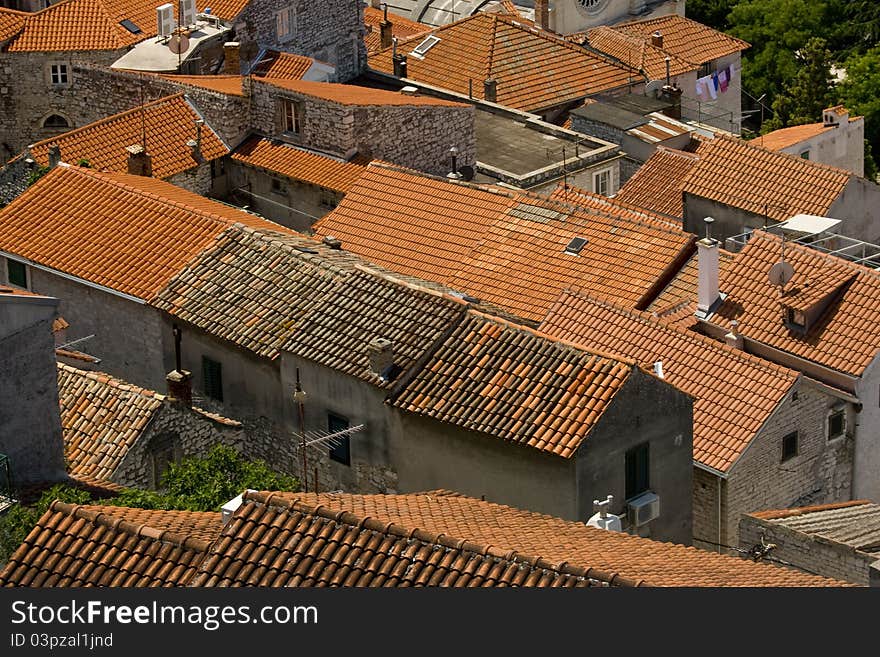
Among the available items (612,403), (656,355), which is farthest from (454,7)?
(612,403)

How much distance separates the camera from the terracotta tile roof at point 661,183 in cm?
5981

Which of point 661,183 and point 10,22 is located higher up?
point 10,22

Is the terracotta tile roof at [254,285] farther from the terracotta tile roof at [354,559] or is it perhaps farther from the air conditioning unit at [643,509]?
the terracotta tile roof at [354,559]

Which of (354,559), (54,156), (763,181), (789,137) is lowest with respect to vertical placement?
(789,137)

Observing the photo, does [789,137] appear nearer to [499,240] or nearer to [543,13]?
[499,240]

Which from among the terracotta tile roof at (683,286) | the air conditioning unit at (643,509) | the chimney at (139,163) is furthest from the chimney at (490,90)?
the air conditioning unit at (643,509)

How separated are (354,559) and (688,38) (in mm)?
56411

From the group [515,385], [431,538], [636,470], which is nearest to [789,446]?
[636,470]

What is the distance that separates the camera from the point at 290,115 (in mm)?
56969

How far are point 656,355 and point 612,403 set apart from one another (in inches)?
301

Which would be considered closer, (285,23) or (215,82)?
(215,82)

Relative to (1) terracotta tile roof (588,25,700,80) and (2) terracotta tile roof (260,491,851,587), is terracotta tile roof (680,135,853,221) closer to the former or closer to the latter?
(1) terracotta tile roof (588,25,700,80)

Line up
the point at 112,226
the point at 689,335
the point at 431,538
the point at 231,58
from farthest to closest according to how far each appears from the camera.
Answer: the point at 231,58, the point at 112,226, the point at 689,335, the point at 431,538

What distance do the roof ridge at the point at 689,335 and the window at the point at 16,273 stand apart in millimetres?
11111
